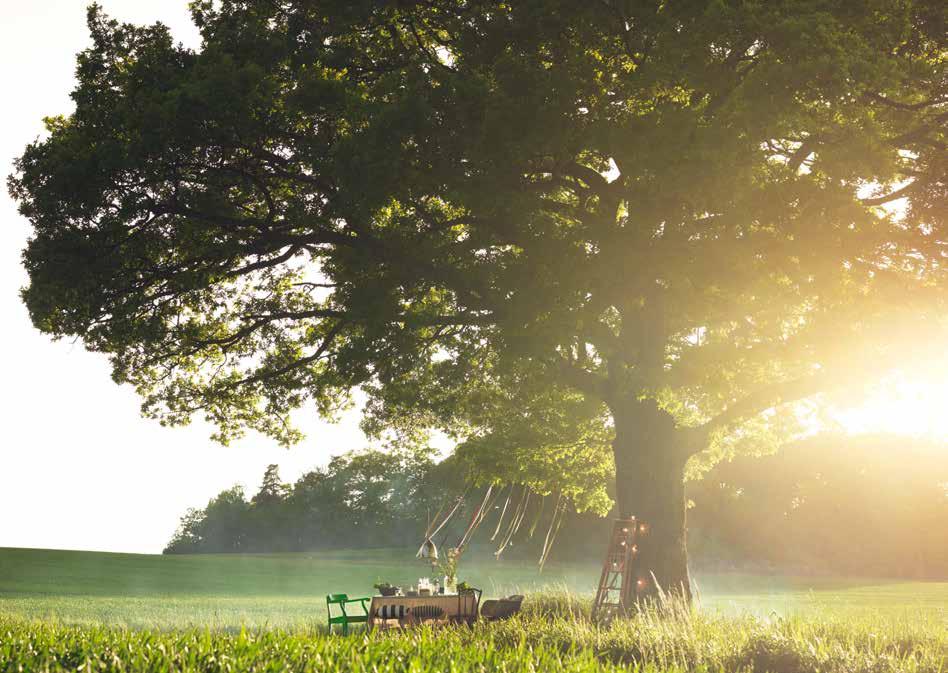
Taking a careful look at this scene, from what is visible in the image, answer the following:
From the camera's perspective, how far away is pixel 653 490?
1495 cm

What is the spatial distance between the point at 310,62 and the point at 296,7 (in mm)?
1863

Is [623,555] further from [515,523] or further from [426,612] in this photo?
[515,523]

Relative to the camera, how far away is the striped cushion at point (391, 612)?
12.3m

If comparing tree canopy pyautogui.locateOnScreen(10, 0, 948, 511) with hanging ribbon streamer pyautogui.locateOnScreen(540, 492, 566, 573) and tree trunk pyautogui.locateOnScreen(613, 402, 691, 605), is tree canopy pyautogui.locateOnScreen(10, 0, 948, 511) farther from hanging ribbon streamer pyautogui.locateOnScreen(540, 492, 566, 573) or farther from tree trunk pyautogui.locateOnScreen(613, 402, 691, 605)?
hanging ribbon streamer pyautogui.locateOnScreen(540, 492, 566, 573)

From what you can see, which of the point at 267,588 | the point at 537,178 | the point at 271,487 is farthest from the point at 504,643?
the point at 271,487

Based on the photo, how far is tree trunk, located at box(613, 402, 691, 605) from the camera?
14617 mm

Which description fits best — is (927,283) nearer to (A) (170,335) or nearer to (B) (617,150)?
(B) (617,150)

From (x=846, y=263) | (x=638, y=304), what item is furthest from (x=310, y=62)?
(x=846, y=263)

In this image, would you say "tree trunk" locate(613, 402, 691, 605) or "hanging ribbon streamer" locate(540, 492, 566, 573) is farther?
"hanging ribbon streamer" locate(540, 492, 566, 573)

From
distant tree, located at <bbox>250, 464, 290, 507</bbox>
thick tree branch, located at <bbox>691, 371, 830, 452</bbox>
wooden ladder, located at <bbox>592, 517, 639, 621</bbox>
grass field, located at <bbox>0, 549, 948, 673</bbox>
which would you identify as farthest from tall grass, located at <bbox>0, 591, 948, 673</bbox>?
distant tree, located at <bbox>250, 464, 290, 507</bbox>

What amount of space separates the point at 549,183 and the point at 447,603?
24.0ft

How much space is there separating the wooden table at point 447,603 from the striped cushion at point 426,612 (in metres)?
0.04

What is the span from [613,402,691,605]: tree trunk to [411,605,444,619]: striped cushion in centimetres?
364

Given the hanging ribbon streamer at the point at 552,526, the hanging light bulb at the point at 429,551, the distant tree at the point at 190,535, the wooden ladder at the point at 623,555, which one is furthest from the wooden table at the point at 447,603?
the distant tree at the point at 190,535
